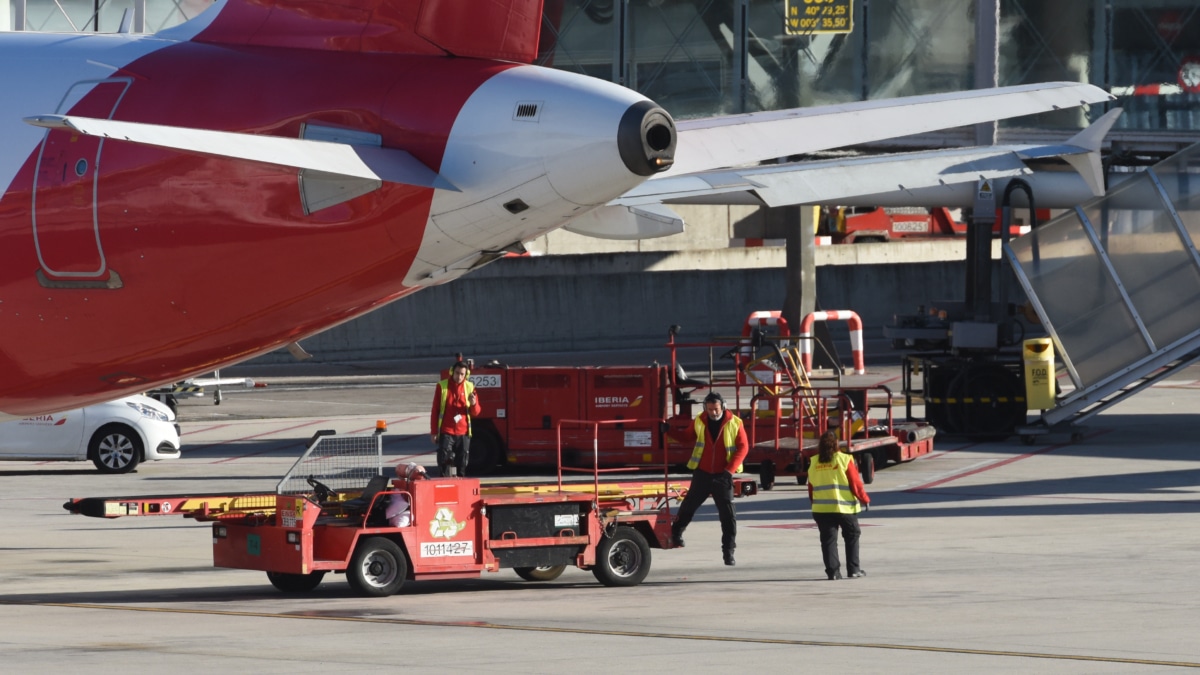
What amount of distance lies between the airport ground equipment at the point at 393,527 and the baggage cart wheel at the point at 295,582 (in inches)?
0.4

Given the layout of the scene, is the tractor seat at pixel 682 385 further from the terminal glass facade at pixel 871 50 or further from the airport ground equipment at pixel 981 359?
the terminal glass facade at pixel 871 50

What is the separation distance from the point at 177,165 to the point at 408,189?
191 cm

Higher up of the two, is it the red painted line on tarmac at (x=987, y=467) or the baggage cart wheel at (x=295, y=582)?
the red painted line on tarmac at (x=987, y=467)


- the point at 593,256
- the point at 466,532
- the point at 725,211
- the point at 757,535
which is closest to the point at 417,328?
the point at 593,256

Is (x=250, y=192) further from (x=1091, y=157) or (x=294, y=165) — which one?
(x=1091, y=157)

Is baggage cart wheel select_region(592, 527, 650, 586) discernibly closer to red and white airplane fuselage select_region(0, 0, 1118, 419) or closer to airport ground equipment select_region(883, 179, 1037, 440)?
red and white airplane fuselage select_region(0, 0, 1118, 419)

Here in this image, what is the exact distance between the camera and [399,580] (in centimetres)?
1675

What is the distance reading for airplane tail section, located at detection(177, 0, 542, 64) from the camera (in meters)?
12.6

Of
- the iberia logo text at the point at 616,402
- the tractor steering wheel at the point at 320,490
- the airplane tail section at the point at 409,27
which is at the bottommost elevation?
the tractor steering wheel at the point at 320,490

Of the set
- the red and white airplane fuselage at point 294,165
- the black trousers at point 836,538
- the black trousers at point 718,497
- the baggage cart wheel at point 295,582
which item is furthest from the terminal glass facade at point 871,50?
the red and white airplane fuselage at point 294,165

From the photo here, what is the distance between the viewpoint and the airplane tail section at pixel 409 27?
12.6 metres

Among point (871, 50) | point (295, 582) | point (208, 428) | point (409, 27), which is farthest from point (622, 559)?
point (871, 50)

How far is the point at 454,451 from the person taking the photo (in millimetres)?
26547

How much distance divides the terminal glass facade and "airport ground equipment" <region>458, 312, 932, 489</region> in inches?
603
